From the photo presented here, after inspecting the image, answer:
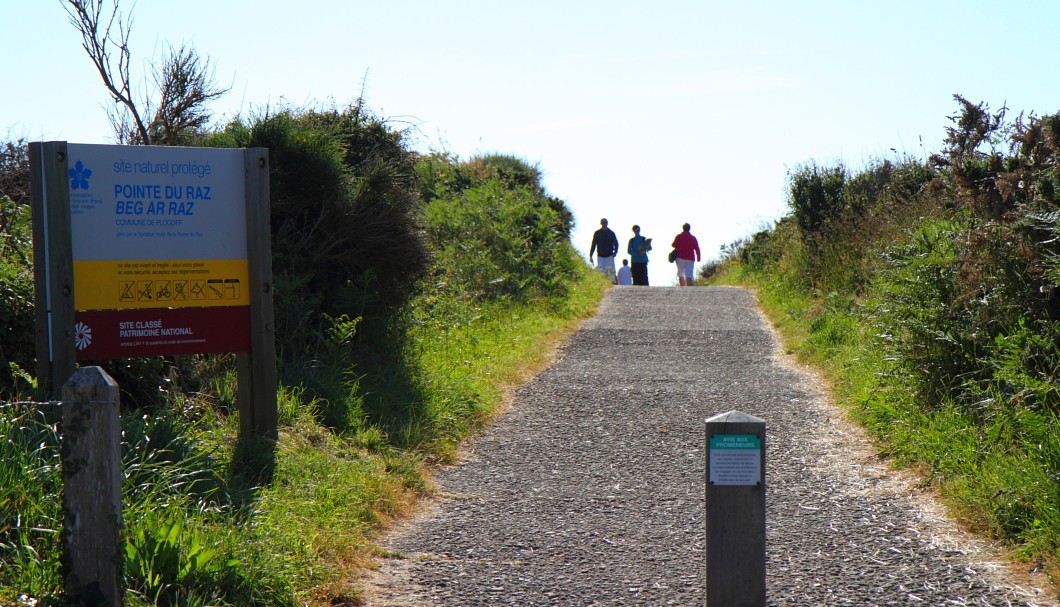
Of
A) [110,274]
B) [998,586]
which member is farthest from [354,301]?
[998,586]

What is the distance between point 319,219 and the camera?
28.9 ft

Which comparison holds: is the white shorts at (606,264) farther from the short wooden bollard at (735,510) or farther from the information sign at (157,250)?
the short wooden bollard at (735,510)

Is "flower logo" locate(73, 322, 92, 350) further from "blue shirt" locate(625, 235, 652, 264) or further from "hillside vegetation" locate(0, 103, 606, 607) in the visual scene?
"blue shirt" locate(625, 235, 652, 264)

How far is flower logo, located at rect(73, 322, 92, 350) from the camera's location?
5.88 metres

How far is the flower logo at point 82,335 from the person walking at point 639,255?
20.0 meters

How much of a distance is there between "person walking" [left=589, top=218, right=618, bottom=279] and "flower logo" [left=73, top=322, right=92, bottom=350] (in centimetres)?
2002

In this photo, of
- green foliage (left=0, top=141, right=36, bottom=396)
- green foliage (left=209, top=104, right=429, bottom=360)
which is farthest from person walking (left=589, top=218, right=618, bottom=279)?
green foliage (left=0, top=141, right=36, bottom=396)

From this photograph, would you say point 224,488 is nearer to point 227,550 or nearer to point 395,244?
point 227,550

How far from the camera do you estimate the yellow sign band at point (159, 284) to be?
5.98 meters

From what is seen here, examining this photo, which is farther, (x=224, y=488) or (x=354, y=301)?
(x=354, y=301)

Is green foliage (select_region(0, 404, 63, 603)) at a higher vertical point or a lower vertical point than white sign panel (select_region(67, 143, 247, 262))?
lower

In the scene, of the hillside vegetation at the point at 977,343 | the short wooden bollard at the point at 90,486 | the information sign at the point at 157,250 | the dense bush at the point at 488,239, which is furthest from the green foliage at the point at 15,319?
the dense bush at the point at 488,239

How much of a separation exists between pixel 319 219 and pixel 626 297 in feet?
35.1

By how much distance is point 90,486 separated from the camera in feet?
12.0
